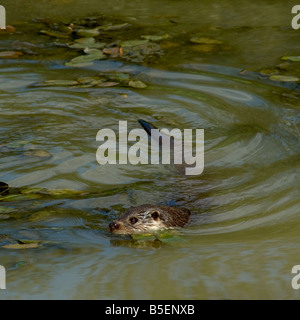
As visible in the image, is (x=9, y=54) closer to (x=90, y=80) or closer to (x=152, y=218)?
(x=90, y=80)

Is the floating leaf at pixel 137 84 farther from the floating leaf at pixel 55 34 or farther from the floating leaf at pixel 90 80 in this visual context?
the floating leaf at pixel 55 34

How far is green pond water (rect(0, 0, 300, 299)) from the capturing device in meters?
3.23

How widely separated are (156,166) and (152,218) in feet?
3.58

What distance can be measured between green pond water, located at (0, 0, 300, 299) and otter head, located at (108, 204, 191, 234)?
5.3 inches

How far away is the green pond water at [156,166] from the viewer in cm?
323

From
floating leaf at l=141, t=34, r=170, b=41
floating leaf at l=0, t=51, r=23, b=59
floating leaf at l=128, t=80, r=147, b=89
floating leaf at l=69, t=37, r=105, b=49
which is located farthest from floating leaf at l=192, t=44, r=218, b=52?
floating leaf at l=0, t=51, r=23, b=59

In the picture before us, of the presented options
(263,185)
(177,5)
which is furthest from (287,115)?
(177,5)

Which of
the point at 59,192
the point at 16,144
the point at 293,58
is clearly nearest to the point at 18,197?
the point at 59,192

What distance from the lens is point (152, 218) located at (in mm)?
4582

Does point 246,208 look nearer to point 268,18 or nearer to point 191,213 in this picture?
point 191,213

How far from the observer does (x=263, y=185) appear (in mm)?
4988

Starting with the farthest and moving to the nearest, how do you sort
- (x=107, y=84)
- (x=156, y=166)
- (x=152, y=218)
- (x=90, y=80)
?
(x=90, y=80) → (x=107, y=84) → (x=156, y=166) → (x=152, y=218)

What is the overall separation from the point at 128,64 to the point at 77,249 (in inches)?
179

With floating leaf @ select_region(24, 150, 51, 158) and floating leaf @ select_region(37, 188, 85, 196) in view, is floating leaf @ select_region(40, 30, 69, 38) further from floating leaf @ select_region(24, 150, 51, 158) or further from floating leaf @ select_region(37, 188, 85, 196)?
floating leaf @ select_region(37, 188, 85, 196)
